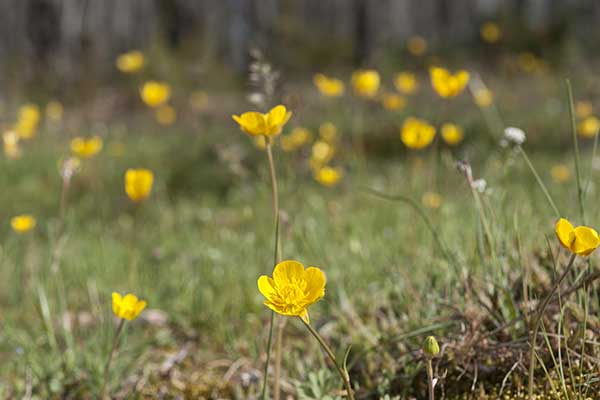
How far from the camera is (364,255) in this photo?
2.65 metres

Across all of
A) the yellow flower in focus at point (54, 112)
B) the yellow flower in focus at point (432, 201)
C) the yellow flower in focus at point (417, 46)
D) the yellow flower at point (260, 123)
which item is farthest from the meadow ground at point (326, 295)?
the yellow flower in focus at point (417, 46)

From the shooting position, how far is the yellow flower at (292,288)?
1193mm

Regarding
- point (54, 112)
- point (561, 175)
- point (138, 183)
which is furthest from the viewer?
point (54, 112)

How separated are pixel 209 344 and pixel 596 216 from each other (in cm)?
152

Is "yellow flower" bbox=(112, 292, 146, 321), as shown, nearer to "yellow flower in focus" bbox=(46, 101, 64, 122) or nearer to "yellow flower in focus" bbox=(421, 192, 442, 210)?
"yellow flower in focus" bbox=(421, 192, 442, 210)

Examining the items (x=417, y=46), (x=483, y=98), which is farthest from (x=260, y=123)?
(x=417, y=46)

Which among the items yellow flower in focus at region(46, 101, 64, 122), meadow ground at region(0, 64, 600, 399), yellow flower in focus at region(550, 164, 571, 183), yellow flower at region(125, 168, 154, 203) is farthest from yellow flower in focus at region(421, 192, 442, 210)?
yellow flower in focus at region(46, 101, 64, 122)

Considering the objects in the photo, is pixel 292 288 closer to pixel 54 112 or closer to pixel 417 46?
pixel 54 112

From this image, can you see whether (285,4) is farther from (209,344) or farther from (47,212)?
(209,344)

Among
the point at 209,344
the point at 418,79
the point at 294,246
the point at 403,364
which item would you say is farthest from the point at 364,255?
the point at 418,79

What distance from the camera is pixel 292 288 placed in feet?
4.05

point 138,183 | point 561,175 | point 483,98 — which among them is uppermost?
point 138,183

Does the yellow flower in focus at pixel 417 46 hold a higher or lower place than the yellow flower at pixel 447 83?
lower

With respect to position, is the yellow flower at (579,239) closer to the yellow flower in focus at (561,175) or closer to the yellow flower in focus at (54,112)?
the yellow flower in focus at (561,175)
